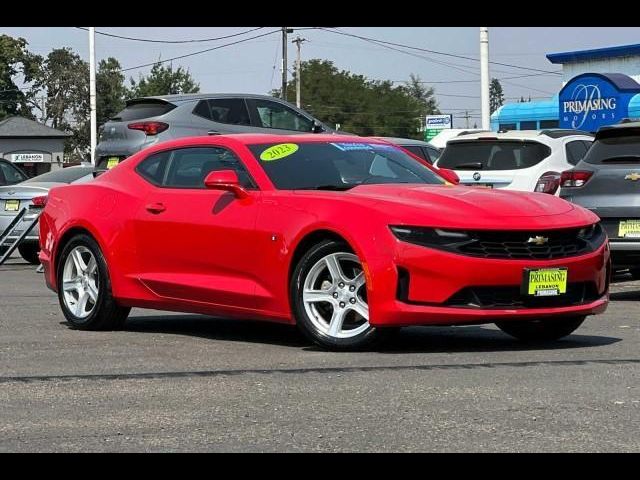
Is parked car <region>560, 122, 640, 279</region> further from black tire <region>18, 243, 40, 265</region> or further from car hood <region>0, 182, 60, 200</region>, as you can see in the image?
black tire <region>18, 243, 40, 265</region>

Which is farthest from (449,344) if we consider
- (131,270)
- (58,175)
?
(58,175)

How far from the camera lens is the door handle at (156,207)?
9281 millimetres

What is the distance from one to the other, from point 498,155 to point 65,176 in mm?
7436

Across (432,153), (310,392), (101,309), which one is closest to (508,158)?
(432,153)

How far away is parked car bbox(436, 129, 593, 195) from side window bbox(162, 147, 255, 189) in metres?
5.81

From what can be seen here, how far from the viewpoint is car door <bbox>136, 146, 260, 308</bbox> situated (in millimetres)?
8711

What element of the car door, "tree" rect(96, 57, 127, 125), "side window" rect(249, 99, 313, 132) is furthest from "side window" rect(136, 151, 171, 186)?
"tree" rect(96, 57, 127, 125)

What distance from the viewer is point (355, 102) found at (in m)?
121

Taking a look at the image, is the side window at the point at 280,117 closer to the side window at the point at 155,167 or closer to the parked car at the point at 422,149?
the parked car at the point at 422,149
